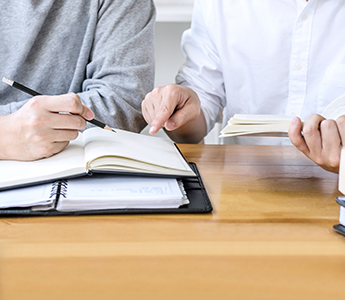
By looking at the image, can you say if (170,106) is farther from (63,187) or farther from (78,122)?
(63,187)

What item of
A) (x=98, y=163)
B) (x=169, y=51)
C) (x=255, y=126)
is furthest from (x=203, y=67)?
(x=169, y=51)

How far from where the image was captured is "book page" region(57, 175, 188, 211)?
1.55 feet

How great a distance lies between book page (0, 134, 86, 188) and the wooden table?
0.07 m

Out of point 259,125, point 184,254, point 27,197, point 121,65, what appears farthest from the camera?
point 121,65

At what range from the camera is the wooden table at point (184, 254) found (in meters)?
0.33

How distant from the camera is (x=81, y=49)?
1056 millimetres

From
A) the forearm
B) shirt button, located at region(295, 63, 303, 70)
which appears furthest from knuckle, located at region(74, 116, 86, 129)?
shirt button, located at region(295, 63, 303, 70)

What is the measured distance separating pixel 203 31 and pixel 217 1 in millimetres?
109

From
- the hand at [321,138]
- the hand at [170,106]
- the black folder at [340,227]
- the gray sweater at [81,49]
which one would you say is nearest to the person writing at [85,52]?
the gray sweater at [81,49]

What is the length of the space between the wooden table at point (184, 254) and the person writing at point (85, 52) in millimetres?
532

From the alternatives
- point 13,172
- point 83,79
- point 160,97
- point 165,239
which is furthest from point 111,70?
point 165,239

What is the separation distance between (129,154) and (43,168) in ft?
0.44

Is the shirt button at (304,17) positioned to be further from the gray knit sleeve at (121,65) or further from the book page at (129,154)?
the book page at (129,154)

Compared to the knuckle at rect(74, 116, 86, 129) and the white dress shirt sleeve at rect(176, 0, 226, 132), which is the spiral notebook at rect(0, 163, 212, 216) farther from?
the white dress shirt sleeve at rect(176, 0, 226, 132)
